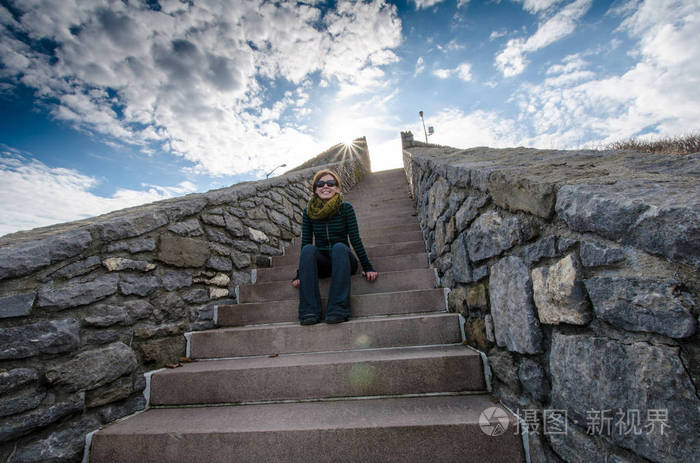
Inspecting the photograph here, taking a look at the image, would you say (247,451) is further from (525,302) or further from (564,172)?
(564,172)

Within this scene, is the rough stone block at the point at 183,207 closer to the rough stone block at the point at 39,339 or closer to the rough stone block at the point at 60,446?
the rough stone block at the point at 39,339

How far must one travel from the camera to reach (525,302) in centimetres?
120

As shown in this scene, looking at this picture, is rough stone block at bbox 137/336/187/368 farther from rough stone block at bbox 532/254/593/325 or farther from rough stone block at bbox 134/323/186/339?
rough stone block at bbox 532/254/593/325

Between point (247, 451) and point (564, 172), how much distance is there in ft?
6.05

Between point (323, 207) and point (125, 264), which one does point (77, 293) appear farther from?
point (323, 207)

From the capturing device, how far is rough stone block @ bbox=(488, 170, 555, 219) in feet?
3.56

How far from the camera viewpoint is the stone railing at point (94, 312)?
4.36 ft

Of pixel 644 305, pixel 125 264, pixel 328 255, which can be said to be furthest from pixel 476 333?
pixel 125 264

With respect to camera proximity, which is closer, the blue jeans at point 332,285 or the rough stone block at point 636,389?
the rough stone block at point 636,389

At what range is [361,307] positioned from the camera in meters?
2.16

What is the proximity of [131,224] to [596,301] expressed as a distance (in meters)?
2.52

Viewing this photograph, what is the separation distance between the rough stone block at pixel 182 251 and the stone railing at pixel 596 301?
2165 mm

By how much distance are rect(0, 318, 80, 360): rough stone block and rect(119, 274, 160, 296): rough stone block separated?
0.31m

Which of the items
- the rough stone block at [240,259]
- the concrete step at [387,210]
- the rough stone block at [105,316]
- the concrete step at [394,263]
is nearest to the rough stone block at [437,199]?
the concrete step at [394,263]
